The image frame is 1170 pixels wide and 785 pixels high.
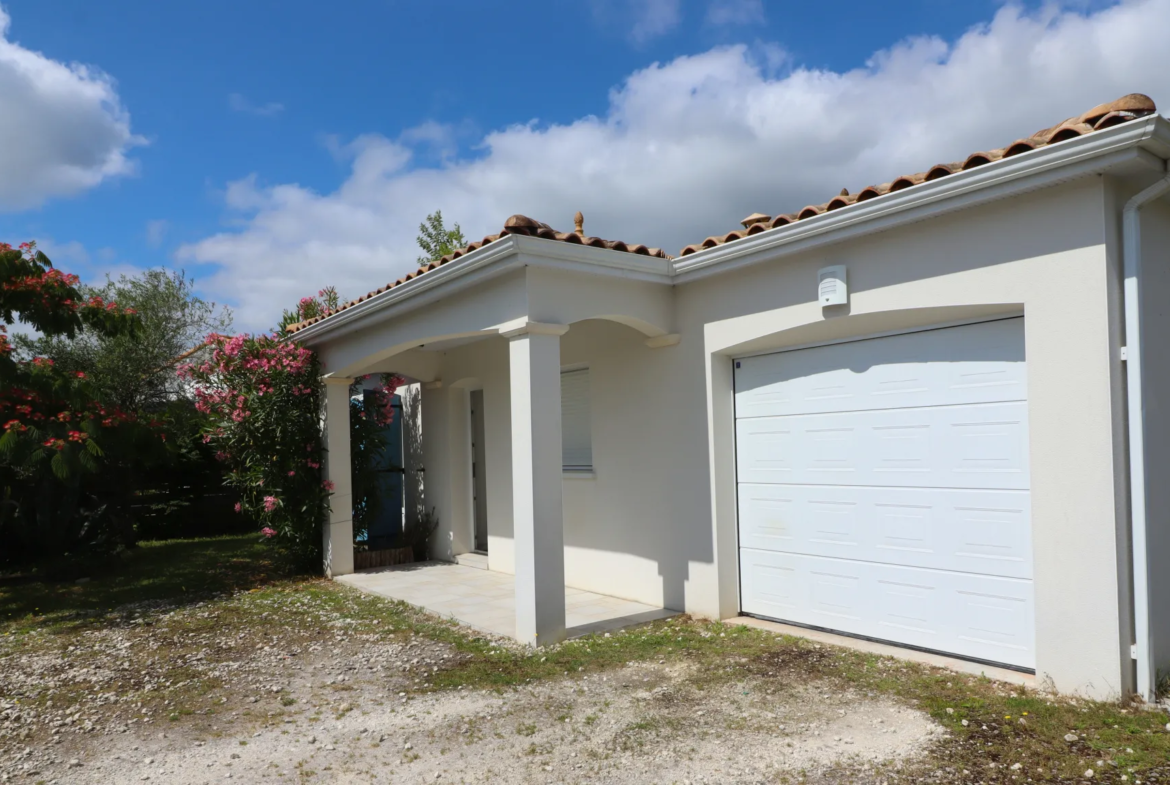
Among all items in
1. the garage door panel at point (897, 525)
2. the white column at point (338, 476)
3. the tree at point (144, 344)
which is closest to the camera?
the garage door panel at point (897, 525)

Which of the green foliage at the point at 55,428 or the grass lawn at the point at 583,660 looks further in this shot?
the green foliage at the point at 55,428

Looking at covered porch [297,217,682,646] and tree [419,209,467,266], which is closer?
covered porch [297,217,682,646]

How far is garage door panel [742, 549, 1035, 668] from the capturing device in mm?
5074

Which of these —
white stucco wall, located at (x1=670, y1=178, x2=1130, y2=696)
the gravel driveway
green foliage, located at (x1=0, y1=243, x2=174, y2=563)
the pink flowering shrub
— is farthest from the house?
green foliage, located at (x1=0, y1=243, x2=174, y2=563)

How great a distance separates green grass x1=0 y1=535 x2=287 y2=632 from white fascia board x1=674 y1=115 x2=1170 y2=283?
24.8ft

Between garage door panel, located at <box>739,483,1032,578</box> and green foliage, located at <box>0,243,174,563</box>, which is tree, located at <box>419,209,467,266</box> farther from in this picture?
garage door panel, located at <box>739,483,1032,578</box>

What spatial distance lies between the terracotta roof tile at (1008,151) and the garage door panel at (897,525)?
220 cm

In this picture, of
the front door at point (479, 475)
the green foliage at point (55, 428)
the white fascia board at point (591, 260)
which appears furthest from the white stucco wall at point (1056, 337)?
the green foliage at point (55, 428)

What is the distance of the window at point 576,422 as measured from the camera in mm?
8664

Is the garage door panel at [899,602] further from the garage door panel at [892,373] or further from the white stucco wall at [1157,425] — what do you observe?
the garage door panel at [892,373]

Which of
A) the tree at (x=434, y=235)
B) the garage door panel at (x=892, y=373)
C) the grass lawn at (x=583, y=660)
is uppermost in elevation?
the tree at (x=434, y=235)

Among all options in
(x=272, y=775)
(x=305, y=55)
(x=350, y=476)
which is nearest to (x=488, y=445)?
(x=350, y=476)

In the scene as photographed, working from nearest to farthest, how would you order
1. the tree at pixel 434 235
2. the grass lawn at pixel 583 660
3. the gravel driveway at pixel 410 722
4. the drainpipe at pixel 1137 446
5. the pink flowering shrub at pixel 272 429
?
the grass lawn at pixel 583 660 < the gravel driveway at pixel 410 722 < the drainpipe at pixel 1137 446 < the pink flowering shrub at pixel 272 429 < the tree at pixel 434 235

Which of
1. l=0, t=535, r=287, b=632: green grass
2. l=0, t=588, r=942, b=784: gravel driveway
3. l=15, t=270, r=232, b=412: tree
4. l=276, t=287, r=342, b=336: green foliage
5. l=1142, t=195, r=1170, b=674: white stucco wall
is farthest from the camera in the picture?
l=15, t=270, r=232, b=412: tree
